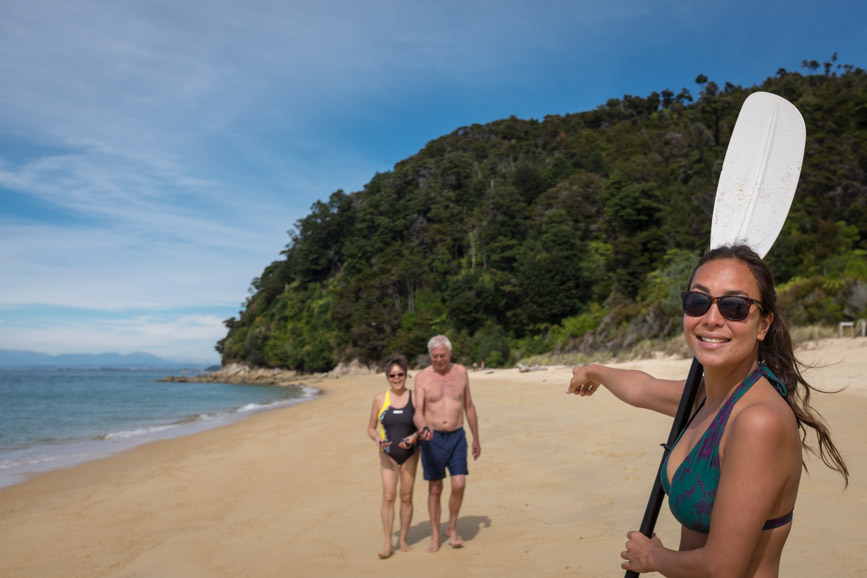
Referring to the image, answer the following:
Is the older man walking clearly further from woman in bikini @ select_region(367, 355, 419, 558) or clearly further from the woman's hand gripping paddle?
the woman's hand gripping paddle

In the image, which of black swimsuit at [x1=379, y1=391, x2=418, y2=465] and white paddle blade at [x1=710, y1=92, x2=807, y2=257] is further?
black swimsuit at [x1=379, y1=391, x2=418, y2=465]

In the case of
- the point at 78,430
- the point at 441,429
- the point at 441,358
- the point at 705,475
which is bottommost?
the point at 78,430

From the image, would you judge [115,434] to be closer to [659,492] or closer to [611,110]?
[659,492]

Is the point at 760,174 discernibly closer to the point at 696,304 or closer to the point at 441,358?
the point at 696,304

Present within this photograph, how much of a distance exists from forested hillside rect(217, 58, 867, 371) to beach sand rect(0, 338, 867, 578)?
1151 cm

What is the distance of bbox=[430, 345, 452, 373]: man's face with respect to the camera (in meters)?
5.71

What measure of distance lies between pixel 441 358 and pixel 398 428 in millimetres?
779

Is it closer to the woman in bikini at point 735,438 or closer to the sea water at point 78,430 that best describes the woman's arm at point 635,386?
the woman in bikini at point 735,438

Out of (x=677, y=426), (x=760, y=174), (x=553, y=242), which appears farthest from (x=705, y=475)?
(x=553, y=242)

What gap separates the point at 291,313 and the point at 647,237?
142ft

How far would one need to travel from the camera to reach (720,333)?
5.12ft

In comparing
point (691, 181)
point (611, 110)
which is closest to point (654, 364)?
point (691, 181)

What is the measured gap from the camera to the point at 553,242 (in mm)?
43156

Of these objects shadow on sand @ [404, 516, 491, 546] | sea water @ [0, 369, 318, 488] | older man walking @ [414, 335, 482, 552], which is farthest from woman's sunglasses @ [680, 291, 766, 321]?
sea water @ [0, 369, 318, 488]
